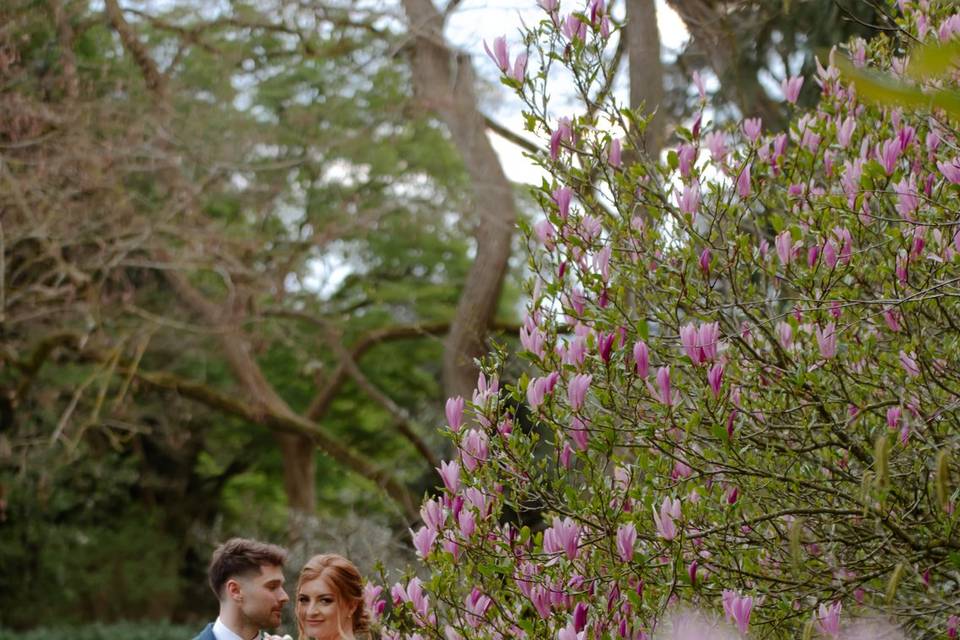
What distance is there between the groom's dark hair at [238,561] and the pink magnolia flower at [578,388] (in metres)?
1.48

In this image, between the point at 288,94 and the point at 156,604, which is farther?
the point at 156,604

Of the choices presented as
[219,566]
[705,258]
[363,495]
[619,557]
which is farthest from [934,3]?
[363,495]

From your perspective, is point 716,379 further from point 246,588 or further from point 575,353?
point 246,588

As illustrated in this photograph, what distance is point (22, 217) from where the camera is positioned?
34.6 ft

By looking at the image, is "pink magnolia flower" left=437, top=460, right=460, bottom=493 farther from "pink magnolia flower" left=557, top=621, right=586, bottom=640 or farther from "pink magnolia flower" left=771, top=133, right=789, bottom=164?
"pink magnolia flower" left=771, top=133, right=789, bottom=164

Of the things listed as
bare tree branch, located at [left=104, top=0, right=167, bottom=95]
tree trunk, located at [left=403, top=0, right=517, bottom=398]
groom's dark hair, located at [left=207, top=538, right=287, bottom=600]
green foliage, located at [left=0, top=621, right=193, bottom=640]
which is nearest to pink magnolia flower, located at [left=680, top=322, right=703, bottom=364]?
groom's dark hair, located at [left=207, top=538, right=287, bottom=600]

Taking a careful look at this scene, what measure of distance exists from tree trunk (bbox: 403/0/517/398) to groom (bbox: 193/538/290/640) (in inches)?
240

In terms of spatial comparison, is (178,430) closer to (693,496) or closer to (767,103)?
(767,103)

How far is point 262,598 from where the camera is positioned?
4.20 m

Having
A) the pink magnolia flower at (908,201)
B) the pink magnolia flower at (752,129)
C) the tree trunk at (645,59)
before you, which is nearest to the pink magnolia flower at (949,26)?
the pink magnolia flower at (908,201)

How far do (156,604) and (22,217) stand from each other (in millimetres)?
11243

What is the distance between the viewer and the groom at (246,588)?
418 cm

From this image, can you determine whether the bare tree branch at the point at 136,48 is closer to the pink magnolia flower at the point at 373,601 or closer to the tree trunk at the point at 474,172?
the tree trunk at the point at 474,172

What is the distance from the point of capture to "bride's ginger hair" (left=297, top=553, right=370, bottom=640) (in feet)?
14.2
